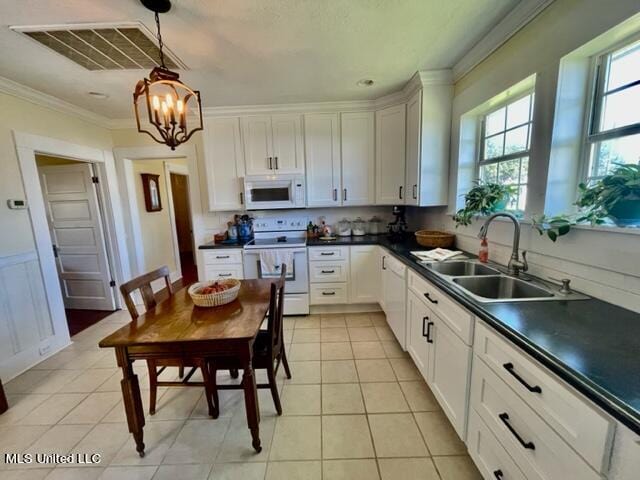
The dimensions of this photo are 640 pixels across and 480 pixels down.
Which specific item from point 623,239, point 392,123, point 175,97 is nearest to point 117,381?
point 175,97

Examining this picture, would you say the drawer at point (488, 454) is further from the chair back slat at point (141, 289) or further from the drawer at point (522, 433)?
the chair back slat at point (141, 289)

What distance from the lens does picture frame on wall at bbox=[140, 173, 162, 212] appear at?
4.00 meters

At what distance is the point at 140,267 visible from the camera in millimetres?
3734

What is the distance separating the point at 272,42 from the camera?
1864 mm

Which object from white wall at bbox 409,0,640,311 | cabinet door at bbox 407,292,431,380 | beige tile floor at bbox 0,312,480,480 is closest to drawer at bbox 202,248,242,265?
beige tile floor at bbox 0,312,480,480

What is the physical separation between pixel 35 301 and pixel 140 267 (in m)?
1.31

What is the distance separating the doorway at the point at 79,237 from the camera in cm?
332

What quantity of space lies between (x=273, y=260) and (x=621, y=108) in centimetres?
277

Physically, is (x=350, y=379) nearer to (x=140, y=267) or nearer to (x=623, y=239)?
(x=623, y=239)

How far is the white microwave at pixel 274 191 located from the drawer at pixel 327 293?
40.3 inches

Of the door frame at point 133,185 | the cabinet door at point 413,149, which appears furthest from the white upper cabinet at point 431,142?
the door frame at point 133,185

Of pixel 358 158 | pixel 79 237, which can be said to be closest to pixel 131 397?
pixel 358 158

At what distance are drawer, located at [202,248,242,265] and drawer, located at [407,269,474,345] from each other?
204 cm

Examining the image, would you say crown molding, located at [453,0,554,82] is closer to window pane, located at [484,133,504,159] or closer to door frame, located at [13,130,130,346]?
window pane, located at [484,133,504,159]
